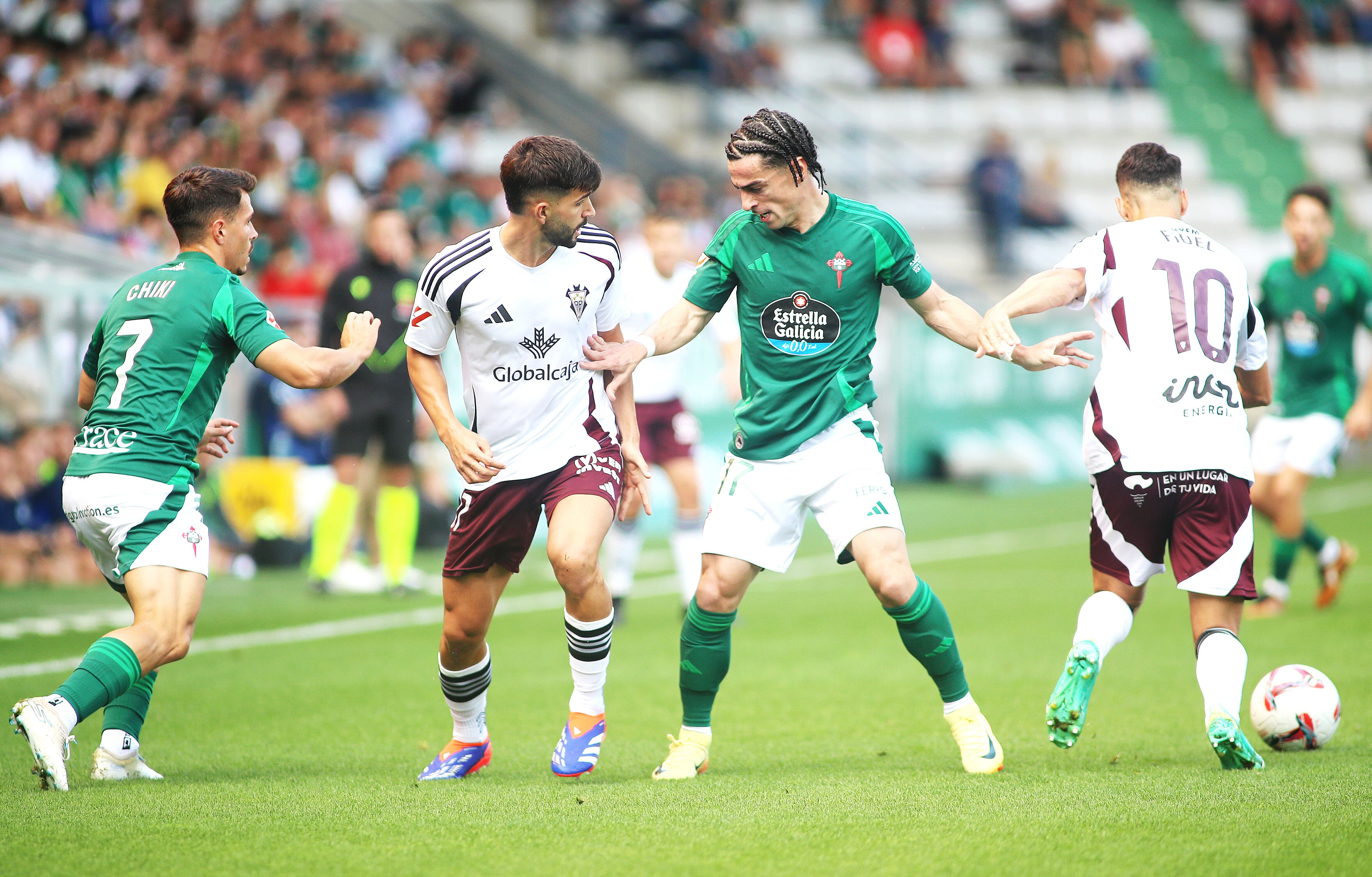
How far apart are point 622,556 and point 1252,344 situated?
4639mm

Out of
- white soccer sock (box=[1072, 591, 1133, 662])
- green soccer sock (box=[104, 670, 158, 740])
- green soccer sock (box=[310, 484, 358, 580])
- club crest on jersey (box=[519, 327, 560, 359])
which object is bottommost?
green soccer sock (box=[310, 484, 358, 580])

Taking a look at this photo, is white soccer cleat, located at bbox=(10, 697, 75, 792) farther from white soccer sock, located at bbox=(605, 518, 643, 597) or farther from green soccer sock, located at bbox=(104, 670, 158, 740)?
white soccer sock, located at bbox=(605, 518, 643, 597)

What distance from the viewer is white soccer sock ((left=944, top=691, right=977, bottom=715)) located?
5152mm

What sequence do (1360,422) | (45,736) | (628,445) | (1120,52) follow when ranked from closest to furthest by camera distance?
(45,736)
(628,445)
(1360,422)
(1120,52)

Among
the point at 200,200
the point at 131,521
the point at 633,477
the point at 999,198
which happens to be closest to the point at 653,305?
the point at 633,477

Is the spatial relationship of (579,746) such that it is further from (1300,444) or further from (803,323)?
(1300,444)

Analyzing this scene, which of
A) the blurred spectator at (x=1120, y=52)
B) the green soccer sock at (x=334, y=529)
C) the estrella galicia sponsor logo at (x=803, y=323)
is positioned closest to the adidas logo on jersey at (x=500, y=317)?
the estrella galicia sponsor logo at (x=803, y=323)

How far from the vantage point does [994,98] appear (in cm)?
2583

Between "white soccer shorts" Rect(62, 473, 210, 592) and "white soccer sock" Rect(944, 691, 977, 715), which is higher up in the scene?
"white soccer shorts" Rect(62, 473, 210, 592)

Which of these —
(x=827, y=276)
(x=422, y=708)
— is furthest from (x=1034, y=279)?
(x=422, y=708)

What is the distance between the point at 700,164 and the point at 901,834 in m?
19.2

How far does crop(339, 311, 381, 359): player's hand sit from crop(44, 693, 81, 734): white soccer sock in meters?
1.44

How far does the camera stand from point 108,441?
4961mm

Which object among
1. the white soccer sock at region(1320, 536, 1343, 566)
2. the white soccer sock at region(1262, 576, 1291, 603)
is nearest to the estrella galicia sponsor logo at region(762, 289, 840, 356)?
the white soccer sock at region(1262, 576, 1291, 603)
